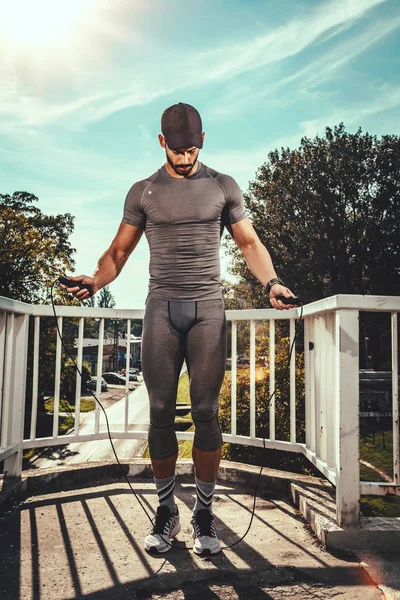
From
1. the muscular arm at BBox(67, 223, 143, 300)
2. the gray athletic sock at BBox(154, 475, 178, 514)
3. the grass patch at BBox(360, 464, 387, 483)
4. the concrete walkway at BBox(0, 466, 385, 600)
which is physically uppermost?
the muscular arm at BBox(67, 223, 143, 300)

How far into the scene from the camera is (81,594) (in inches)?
64.0

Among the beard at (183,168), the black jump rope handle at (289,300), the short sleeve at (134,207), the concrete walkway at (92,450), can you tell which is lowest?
the concrete walkway at (92,450)

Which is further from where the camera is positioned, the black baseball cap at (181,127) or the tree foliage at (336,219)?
the tree foliage at (336,219)

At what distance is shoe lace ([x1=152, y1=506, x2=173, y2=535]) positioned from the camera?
203cm

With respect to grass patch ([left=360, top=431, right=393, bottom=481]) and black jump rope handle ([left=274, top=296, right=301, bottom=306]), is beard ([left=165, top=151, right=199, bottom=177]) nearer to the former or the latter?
black jump rope handle ([left=274, top=296, right=301, bottom=306])

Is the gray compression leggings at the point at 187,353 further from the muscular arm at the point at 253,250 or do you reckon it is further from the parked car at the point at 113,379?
the parked car at the point at 113,379

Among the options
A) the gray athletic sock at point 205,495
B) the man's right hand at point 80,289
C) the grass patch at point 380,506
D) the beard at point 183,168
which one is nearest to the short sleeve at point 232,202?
the beard at point 183,168

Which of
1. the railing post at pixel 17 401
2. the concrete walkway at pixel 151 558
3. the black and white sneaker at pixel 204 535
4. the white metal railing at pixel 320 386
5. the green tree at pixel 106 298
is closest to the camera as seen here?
the concrete walkway at pixel 151 558

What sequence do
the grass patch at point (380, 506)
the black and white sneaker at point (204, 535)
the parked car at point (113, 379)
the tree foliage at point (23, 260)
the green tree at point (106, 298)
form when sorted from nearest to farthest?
the black and white sneaker at point (204, 535)
the grass patch at point (380, 506)
the tree foliage at point (23, 260)
the parked car at point (113, 379)
the green tree at point (106, 298)

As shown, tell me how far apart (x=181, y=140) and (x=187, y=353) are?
91cm

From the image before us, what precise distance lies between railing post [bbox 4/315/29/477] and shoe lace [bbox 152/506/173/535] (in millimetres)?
1083

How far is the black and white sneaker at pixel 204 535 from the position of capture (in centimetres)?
194

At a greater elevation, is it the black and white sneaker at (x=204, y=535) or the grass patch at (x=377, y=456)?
the black and white sneaker at (x=204, y=535)

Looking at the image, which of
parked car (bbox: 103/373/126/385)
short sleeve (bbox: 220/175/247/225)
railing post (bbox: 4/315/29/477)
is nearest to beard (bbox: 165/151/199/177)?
short sleeve (bbox: 220/175/247/225)
